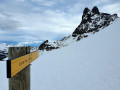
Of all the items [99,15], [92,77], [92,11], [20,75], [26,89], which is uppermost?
[92,11]

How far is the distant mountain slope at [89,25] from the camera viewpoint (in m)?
97.9

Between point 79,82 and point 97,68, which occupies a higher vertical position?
point 97,68

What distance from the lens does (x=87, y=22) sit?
377 feet

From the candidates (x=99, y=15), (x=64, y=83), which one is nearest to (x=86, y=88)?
(x=64, y=83)

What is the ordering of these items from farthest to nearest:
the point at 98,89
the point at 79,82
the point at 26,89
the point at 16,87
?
the point at 79,82 → the point at 98,89 → the point at 26,89 → the point at 16,87

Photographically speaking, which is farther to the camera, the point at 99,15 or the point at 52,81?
the point at 99,15

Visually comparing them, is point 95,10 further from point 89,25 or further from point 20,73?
point 20,73

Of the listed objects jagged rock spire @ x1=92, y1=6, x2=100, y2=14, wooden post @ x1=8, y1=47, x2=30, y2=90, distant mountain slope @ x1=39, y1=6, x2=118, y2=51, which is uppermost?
jagged rock spire @ x1=92, y1=6, x2=100, y2=14

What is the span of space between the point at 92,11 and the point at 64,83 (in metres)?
135

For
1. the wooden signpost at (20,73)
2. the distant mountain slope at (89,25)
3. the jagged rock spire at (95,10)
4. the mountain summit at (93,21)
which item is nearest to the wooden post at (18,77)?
the wooden signpost at (20,73)

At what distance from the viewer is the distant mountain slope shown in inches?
3856

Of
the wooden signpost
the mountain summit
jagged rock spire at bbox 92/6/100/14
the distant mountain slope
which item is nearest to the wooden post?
the wooden signpost

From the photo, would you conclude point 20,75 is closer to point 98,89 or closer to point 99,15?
point 98,89

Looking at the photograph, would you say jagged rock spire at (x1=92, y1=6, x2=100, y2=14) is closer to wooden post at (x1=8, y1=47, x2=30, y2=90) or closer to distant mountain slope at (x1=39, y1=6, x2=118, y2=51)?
distant mountain slope at (x1=39, y1=6, x2=118, y2=51)
